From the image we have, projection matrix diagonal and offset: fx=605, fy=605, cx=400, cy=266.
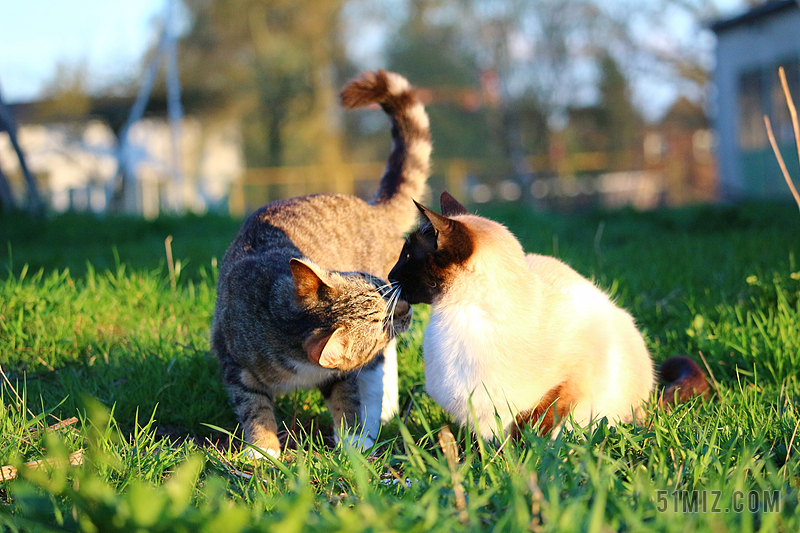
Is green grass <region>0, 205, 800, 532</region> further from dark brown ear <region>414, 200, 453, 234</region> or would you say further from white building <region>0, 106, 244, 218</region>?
white building <region>0, 106, 244, 218</region>

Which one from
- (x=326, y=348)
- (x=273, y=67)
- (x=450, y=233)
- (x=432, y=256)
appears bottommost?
(x=326, y=348)

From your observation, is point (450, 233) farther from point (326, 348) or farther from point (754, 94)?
point (754, 94)

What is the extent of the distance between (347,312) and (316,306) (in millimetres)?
151

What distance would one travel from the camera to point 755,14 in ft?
40.8

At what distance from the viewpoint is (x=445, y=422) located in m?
2.81

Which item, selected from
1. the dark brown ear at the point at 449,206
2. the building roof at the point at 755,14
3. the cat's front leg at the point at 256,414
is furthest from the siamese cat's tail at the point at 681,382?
the building roof at the point at 755,14

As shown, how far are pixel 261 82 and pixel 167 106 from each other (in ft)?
16.6

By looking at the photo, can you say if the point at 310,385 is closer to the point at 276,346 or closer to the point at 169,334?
the point at 276,346

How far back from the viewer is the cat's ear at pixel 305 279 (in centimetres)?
262

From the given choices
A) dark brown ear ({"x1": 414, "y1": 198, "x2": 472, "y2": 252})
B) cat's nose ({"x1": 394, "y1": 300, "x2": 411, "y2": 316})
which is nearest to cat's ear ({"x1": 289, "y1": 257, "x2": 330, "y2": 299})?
cat's nose ({"x1": 394, "y1": 300, "x2": 411, "y2": 316})

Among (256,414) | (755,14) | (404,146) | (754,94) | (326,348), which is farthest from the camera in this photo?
(754,94)

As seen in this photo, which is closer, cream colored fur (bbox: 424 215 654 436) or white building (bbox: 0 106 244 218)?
cream colored fur (bbox: 424 215 654 436)

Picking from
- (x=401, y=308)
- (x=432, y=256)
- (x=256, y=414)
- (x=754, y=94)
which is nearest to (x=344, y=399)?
(x=256, y=414)

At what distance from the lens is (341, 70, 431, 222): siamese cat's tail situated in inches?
150
